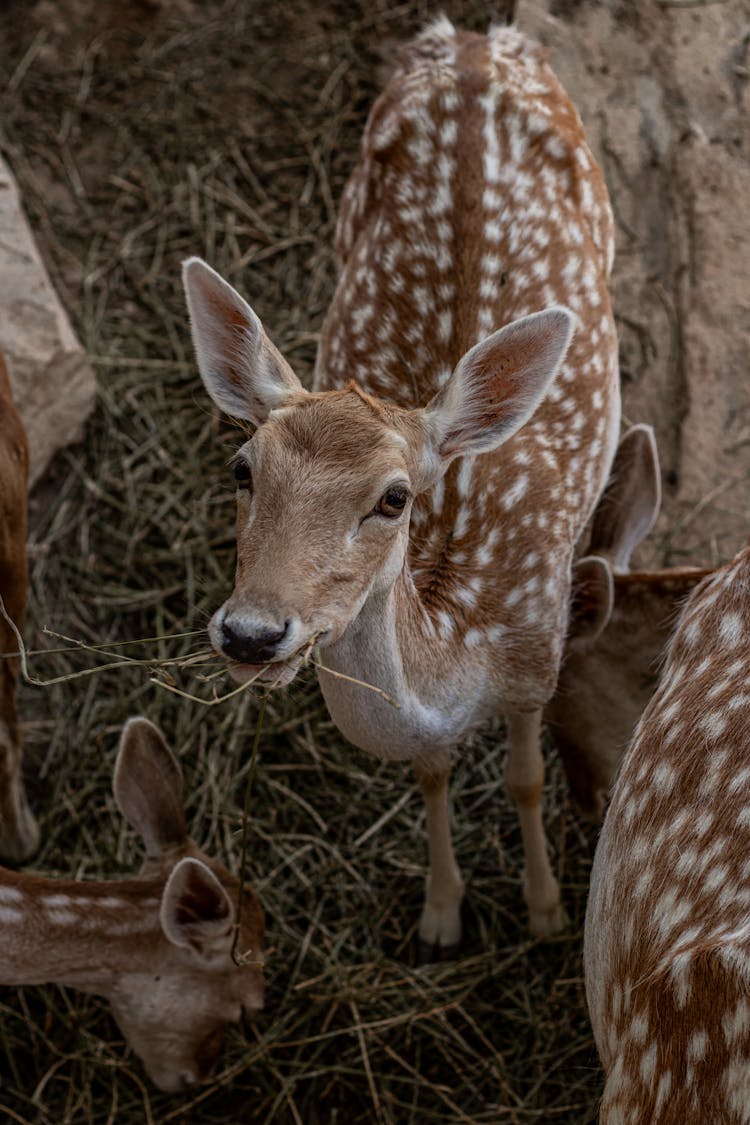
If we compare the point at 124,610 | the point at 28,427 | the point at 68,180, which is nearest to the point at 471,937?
the point at 124,610

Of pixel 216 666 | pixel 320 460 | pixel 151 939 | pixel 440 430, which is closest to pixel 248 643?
pixel 320 460

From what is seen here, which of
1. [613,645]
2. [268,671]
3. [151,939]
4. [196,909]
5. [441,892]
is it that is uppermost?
[268,671]

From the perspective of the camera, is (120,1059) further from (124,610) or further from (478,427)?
(478,427)

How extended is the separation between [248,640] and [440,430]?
29.6 inches

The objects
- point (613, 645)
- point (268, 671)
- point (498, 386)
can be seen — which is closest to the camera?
point (268, 671)

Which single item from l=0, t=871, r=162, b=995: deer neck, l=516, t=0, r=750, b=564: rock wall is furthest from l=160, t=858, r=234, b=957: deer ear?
l=516, t=0, r=750, b=564: rock wall

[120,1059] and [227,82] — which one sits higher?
[227,82]

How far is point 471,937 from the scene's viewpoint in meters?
3.68

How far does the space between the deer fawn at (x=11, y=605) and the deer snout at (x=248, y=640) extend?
1.46 meters

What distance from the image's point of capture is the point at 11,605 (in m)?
3.51

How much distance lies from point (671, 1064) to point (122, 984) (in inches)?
60.4

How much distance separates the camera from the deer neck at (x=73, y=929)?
3.04 metres

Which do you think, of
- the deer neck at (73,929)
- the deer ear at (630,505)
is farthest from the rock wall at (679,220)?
the deer neck at (73,929)

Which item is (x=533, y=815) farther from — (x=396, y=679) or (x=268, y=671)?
(x=268, y=671)
